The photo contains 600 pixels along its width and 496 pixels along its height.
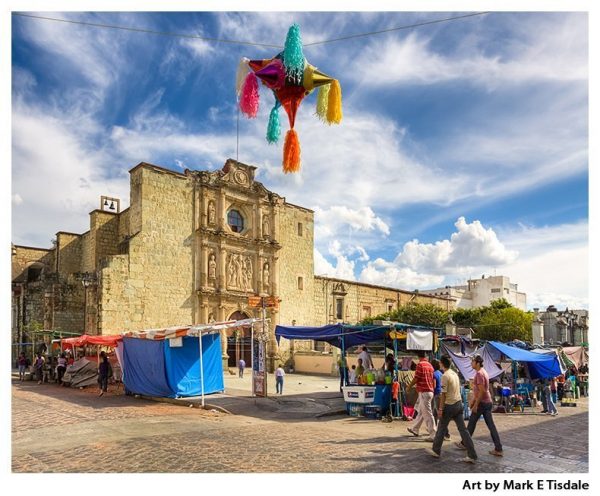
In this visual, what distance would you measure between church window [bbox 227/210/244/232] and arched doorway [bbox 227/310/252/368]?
16.3 ft

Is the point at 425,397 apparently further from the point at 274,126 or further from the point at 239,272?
the point at 239,272

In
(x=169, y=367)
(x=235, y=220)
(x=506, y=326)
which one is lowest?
(x=506, y=326)

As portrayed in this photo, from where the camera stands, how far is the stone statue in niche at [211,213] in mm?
28255

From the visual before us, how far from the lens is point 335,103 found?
26.6 feet

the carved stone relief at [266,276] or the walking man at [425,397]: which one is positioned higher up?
the carved stone relief at [266,276]

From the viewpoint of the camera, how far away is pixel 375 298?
Result: 39344 mm

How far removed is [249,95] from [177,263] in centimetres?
1950

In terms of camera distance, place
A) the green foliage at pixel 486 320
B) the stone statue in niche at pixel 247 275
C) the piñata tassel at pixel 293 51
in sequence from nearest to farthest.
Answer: the piñata tassel at pixel 293 51 < the stone statue in niche at pixel 247 275 < the green foliage at pixel 486 320

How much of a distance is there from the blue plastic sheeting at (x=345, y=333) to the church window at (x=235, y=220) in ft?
50.7

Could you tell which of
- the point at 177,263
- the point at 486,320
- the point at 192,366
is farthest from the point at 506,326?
the point at 192,366

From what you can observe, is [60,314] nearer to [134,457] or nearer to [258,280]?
[258,280]

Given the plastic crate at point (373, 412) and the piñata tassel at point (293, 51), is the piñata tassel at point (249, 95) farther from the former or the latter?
the plastic crate at point (373, 412)

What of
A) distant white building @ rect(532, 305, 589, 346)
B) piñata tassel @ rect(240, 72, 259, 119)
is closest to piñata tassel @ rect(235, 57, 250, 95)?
piñata tassel @ rect(240, 72, 259, 119)

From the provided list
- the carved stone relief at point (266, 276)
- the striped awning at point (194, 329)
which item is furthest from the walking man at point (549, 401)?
the carved stone relief at point (266, 276)
